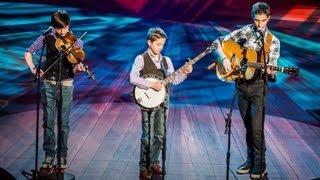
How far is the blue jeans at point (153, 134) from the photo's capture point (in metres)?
6.15

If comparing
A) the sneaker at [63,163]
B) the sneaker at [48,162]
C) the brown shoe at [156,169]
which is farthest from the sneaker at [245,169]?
the sneaker at [48,162]

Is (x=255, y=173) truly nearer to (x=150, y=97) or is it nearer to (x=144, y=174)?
(x=144, y=174)

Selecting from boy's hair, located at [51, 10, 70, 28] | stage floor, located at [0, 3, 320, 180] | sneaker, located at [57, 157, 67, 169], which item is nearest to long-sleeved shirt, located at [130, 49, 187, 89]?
boy's hair, located at [51, 10, 70, 28]

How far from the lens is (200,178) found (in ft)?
20.9

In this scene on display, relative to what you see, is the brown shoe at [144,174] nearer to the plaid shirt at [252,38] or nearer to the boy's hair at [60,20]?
the plaid shirt at [252,38]

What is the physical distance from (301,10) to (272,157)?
6.19 m

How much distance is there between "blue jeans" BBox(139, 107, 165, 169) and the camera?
6148 millimetres

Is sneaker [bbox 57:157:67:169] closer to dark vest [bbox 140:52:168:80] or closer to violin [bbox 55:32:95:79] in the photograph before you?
violin [bbox 55:32:95:79]

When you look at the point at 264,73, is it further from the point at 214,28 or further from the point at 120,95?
the point at 214,28

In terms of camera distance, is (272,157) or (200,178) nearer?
(200,178)

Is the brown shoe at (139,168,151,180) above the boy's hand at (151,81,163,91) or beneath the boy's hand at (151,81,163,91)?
beneath

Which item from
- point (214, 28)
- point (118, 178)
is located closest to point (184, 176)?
point (118, 178)

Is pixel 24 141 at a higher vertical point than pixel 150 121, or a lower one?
lower

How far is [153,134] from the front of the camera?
6.20m
